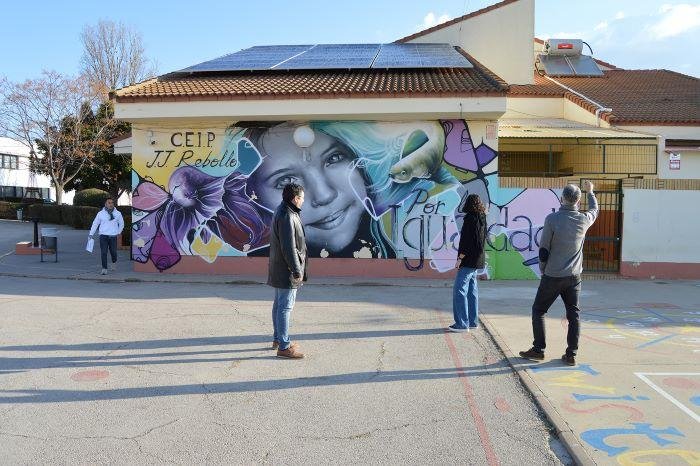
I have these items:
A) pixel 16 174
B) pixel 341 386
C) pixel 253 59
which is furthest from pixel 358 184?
pixel 16 174

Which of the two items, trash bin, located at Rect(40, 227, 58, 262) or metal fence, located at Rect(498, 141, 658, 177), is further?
trash bin, located at Rect(40, 227, 58, 262)

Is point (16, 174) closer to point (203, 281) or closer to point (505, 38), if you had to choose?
point (203, 281)

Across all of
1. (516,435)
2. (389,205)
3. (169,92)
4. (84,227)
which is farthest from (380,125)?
(84,227)

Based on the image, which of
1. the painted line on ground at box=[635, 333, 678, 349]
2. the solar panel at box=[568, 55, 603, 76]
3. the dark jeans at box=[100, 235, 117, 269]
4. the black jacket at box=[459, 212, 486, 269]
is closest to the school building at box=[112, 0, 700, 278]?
the dark jeans at box=[100, 235, 117, 269]

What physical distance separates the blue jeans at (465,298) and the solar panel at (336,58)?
7574 mm

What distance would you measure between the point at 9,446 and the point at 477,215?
545cm

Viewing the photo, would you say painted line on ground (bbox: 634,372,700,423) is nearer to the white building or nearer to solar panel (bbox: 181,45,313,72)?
solar panel (bbox: 181,45,313,72)

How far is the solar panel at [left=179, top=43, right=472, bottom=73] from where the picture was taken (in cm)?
1404

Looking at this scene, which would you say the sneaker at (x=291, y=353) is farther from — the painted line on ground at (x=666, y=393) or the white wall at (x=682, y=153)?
the white wall at (x=682, y=153)

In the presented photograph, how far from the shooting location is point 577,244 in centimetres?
597

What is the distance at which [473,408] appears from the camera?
16.1 ft

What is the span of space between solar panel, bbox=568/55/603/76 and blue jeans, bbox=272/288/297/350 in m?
18.6

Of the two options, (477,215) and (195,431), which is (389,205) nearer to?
(477,215)

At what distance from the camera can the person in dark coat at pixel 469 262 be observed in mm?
7289
